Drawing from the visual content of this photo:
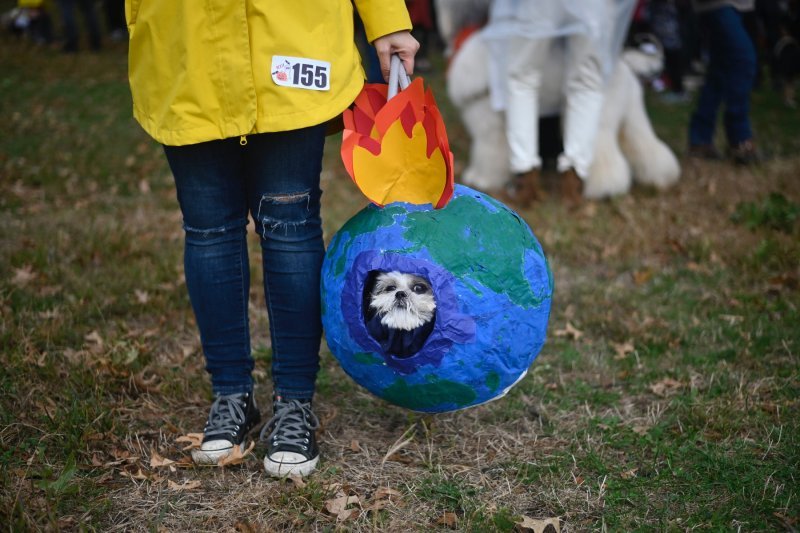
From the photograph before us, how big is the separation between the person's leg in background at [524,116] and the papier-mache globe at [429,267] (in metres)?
3.04

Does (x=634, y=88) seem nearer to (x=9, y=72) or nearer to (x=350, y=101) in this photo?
(x=350, y=101)

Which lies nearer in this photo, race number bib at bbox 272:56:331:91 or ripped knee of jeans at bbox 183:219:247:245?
race number bib at bbox 272:56:331:91

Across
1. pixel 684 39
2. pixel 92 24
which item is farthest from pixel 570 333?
pixel 92 24

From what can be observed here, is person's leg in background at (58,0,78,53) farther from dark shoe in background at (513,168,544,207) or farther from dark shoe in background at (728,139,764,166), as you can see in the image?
dark shoe in background at (728,139,764,166)

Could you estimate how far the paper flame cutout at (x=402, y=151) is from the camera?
6.97 ft

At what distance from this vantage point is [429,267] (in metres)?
2.04

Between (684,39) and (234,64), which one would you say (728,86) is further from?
(234,64)

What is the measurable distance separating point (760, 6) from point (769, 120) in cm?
203

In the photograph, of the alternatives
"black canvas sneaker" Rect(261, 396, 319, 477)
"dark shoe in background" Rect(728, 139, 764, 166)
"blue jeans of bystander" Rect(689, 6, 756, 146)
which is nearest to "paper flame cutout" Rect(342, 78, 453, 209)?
"black canvas sneaker" Rect(261, 396, 319, 477)

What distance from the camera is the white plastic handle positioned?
222 centimetres

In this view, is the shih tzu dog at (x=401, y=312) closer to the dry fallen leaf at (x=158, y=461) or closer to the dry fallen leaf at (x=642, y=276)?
the dry fallen leaf at (x=158, y=461)

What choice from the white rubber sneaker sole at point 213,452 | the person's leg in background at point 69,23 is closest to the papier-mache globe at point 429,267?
the white rubber sneaker sole at point 213,452

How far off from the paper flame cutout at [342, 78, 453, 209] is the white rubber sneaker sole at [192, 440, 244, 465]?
91 centimetres

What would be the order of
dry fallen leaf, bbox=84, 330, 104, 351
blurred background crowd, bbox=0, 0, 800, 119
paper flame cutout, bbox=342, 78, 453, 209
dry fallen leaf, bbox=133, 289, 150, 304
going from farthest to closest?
blurred background crowd, bbox=0, 0, 800, 119 < dry fallen leaf, bbox=133, 289, 150, 304 < dry fallen leaf, bbox=84, 330, 104, 351 < paper flame cutout, bbox=342, 78, 453, 209
